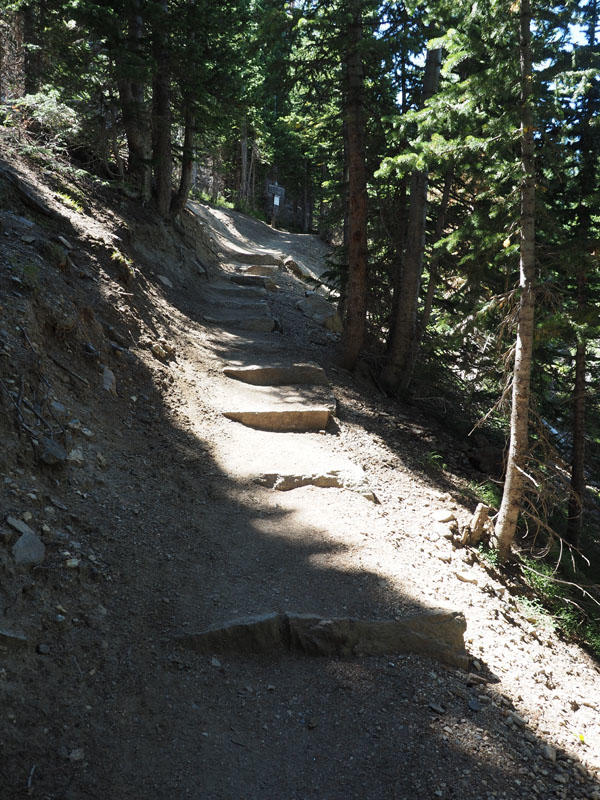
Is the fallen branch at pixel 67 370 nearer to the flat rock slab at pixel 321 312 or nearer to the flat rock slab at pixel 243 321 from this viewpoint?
the flat rock slab at pixel 243 321

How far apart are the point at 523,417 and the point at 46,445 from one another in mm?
5879

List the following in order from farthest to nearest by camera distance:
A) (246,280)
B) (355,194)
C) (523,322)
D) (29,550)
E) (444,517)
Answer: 1. (246,280)
2. (355,194)
3. (444,517)
4. (523,322)
5. (29,550)

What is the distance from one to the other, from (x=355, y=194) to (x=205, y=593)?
952cm

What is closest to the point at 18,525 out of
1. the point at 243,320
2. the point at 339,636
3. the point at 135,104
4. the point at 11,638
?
the point at 11,638

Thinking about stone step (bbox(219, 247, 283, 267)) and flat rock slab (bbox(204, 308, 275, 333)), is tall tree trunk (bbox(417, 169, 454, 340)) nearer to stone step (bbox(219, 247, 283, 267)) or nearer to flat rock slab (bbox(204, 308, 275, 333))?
flat rock slab (bbox(204, 308, 275, 333))

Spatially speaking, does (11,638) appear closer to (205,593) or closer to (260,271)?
(205,593)

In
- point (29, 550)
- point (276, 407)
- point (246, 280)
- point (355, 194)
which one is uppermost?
point (355, 194)

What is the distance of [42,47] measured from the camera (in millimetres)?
14164

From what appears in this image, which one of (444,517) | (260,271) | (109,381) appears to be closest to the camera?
(109,381)

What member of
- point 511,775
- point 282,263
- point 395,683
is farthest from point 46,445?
point 282,263

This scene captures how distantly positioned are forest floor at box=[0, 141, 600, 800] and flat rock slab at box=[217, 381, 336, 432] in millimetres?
158

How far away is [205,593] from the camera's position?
17.2 feet

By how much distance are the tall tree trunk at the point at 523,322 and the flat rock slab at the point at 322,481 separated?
1.89 meters

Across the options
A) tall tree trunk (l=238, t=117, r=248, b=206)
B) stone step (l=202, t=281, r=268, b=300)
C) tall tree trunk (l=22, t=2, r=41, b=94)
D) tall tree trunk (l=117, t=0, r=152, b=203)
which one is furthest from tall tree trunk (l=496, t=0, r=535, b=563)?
tall tree trunk (l=238, t=117, r=248, b=206)
